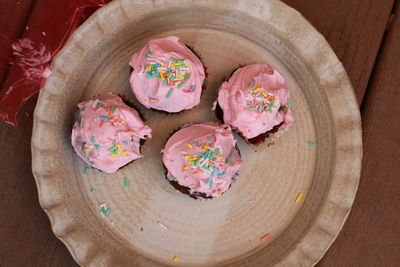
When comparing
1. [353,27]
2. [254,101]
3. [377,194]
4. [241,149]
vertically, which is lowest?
[377,194]

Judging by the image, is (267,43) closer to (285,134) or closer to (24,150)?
(285,134)

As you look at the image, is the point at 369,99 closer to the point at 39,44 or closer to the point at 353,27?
the point at 353,27

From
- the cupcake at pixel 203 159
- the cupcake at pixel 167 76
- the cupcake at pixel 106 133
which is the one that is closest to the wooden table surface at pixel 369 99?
the cupcake at pixel 106 133

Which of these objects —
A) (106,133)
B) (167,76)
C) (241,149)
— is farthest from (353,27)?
(106,133)

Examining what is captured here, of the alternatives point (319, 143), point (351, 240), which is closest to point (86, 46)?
point (319, 143)

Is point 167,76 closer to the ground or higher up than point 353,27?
closer to the ground

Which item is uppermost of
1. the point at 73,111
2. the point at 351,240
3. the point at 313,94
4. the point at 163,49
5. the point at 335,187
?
the point at 163,49
